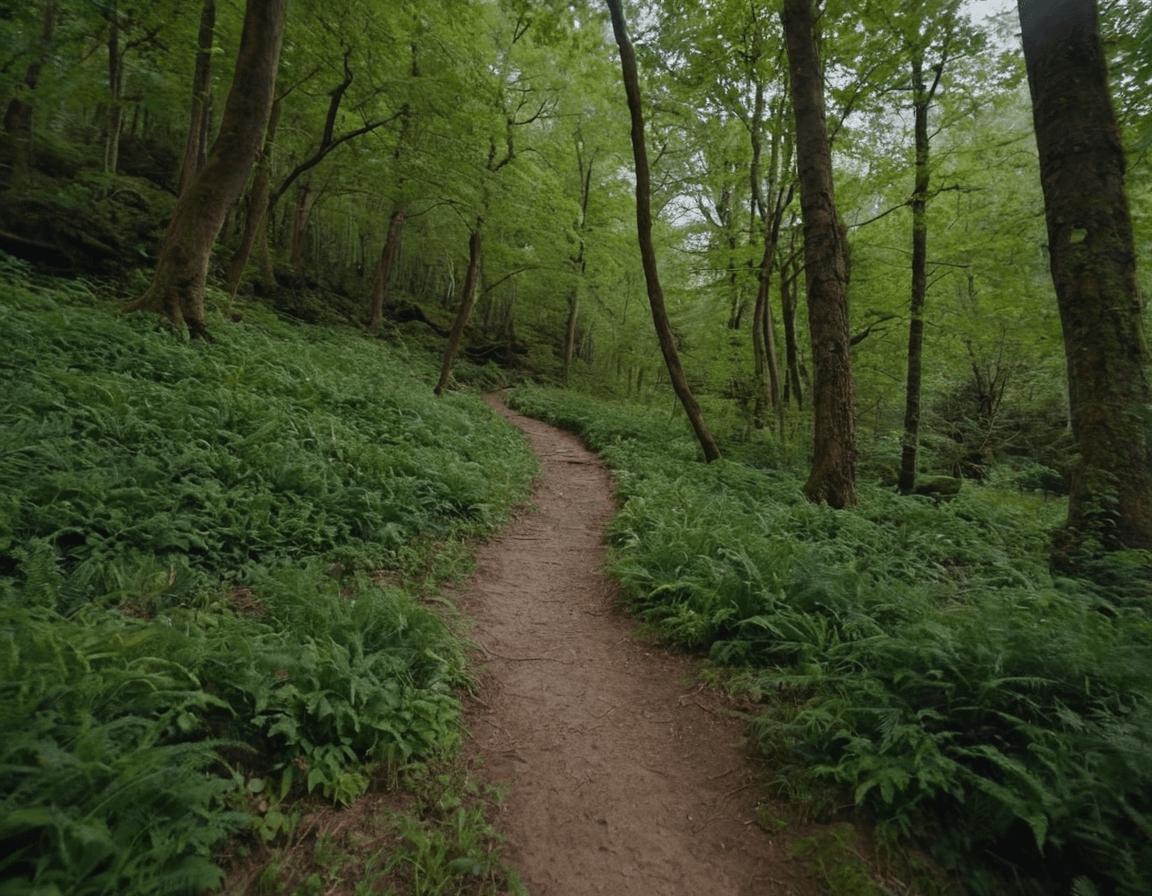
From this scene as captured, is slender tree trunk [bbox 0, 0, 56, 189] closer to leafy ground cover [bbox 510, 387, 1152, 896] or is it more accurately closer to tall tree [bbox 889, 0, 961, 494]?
leafy ground cover [bbox 510, 387, 1152, 896]

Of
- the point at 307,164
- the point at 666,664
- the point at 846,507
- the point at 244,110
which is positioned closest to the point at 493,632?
the point at 666,664

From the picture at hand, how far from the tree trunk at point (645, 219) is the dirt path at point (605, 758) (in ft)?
19.5

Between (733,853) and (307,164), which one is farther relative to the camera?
(307,164)

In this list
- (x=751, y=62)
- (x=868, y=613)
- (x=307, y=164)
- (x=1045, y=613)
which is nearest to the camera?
(x=1045, y=613)

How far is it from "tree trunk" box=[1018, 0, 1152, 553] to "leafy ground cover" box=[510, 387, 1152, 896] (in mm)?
576

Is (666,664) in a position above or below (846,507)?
below

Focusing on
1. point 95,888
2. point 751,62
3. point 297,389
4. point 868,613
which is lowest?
point 95,888

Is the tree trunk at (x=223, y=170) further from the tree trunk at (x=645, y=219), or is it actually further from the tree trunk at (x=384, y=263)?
the tree trunk at (x=384, y=263)

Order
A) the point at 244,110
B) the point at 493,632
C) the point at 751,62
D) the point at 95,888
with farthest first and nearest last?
the point at 751,62, the point at 244,110, the point at 493,632, the point at 95,888

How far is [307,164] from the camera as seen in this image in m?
11.6

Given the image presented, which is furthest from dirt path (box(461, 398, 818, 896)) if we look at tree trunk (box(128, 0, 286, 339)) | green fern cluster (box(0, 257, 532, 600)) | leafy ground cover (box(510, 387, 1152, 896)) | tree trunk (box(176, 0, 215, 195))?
tree trunk (box(176, 0, 215, 195))

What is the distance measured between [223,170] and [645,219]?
279 inches

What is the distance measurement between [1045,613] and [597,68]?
1537cm

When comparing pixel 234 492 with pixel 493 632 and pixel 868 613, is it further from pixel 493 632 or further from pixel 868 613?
pixel 868 613
